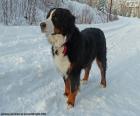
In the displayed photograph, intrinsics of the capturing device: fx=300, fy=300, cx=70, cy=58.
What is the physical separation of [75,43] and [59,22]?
0.45 m

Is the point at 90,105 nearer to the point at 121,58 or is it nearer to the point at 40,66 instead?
the point at 40,66

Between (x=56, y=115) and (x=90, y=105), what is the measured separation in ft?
2.38

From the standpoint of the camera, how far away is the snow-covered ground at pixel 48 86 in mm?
4418

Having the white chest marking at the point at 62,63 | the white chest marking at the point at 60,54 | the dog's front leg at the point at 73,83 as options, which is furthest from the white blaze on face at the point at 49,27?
the dog's front leg at the point at 73,83

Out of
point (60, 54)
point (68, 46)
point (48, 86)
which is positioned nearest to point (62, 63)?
point (60, 54)

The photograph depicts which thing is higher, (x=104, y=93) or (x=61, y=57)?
(x=61, y=57)

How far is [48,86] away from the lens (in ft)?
16.9

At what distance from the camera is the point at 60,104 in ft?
15.1

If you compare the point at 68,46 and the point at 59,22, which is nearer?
the point at 59,22

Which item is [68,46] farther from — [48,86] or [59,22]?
[48,86]

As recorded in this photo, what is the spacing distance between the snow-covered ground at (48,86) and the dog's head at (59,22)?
1092 mm

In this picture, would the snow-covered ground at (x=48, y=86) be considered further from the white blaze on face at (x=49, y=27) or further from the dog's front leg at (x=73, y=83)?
the white blaze on face at (x=49, y=27)

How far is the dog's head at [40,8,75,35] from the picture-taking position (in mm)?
4109

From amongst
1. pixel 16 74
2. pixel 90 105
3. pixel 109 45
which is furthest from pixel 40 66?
pixel 109 45
